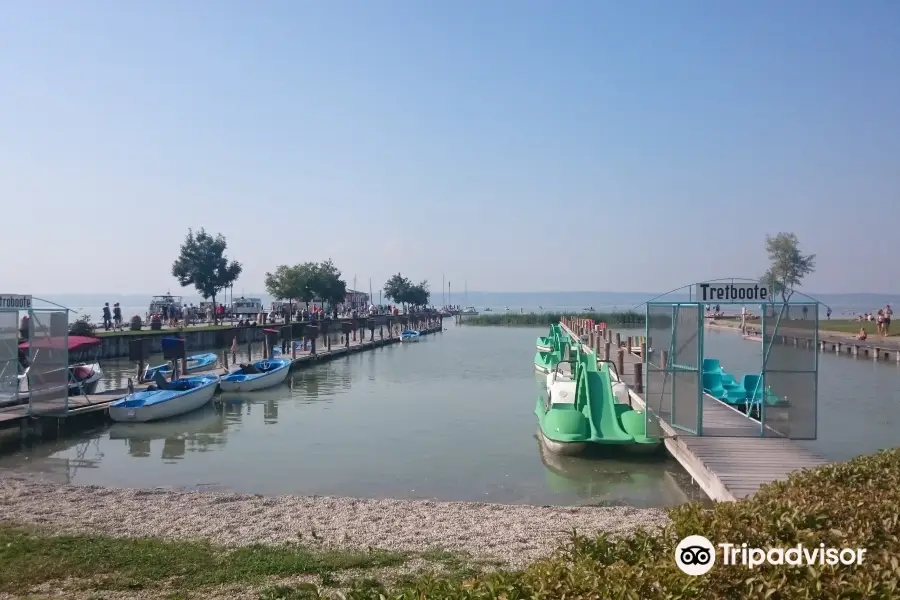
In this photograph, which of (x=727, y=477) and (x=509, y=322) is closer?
(x=727, y=477)

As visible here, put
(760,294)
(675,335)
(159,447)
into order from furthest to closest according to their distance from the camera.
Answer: (159,447) < (675,335) < (760,294)

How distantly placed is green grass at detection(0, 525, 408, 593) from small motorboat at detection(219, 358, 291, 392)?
19785 millimetres

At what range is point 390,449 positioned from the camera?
18406 mm

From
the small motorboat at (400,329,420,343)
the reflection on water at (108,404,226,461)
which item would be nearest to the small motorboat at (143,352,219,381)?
the reflection on water at (108,404,226,461)

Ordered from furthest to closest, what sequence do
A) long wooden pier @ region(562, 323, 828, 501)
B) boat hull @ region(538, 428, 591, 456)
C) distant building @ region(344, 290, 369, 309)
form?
1. distant building @ region(344, 290, 369, 309)
2. boat hull @ region(538, 428, 591, 456)
3. long wooden pier @ region(562, 323, 828, 501)

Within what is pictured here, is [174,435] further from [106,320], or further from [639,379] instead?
→ [106,320]

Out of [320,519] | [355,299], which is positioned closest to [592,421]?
[320,519]

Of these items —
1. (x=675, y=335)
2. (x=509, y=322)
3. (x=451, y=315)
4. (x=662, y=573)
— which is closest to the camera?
(x=662, y=573)

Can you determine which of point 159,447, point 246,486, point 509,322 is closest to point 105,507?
point 246,486

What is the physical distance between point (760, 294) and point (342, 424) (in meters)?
13.5

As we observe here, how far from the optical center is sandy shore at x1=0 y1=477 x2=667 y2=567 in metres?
9.32

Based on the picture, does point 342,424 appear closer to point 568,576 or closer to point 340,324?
point 568,576

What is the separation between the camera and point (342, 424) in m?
22.5

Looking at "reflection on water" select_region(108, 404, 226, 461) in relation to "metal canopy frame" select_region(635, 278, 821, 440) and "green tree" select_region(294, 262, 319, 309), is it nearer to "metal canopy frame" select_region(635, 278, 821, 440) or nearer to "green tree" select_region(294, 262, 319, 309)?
"metal canopy frame" select_region(635, 278, 821, 440)
